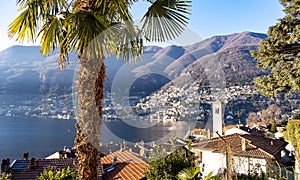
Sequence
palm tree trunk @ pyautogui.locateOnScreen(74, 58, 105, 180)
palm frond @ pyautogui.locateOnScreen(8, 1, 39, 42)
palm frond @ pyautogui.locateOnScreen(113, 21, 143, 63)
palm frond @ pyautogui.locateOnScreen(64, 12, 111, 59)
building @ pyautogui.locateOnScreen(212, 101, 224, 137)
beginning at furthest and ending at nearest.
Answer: building @ pyautogui.locateOnScreen(212, 101, 224, 137) → palm frond @ pyautogui.locateOnScreen(113, 21, 143, 63) → palm frond @ pyautogui.locateOnScreen(8, 1, 39, 42) → palm tree trunk @ pyautogui.locateOnScreen(74, 58, 105, 180) → palm frond @ pyautogui.locateOnScreen(64, 12, 111, 59)

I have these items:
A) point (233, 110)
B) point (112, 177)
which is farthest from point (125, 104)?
point (233, 110)

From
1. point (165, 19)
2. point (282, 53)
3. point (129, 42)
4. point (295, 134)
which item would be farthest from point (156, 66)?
point (282, 53)

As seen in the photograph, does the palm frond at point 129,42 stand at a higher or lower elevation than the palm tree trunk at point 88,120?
higher

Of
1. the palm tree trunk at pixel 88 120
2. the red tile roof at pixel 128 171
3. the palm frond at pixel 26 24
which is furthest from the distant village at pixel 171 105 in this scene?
the red tile roof at pixel 128 171

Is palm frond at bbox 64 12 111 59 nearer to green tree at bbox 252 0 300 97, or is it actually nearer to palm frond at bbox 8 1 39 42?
palm frond at bbox 8 1 39 42

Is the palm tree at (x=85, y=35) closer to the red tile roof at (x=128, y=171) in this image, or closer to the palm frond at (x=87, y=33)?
the palm frond at (x=87, y=33)

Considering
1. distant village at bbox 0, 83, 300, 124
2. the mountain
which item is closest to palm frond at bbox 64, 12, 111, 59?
the mountain

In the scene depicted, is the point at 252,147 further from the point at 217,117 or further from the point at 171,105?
the point at 217,117
